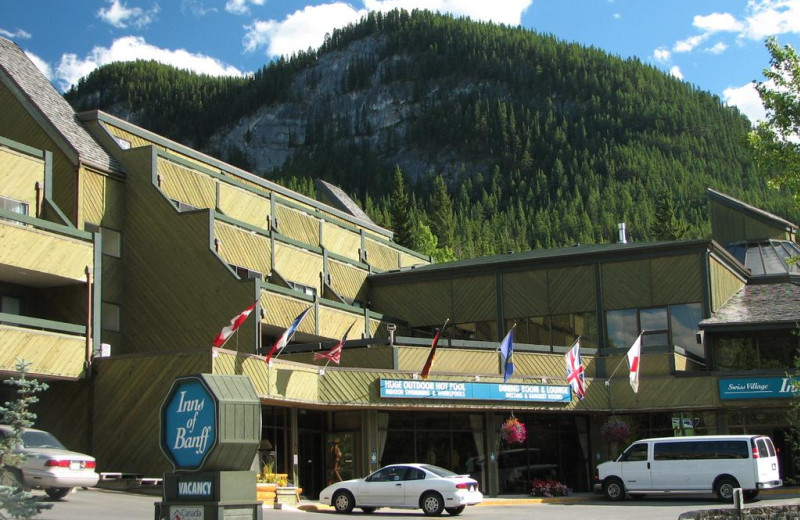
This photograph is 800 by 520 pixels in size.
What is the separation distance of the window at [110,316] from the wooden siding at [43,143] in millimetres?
3319

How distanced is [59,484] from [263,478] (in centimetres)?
766

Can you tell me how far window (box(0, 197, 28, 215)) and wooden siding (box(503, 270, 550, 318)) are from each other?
20549 millimetres

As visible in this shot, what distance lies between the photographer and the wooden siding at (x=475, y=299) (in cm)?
4278

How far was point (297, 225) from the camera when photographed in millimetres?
42344

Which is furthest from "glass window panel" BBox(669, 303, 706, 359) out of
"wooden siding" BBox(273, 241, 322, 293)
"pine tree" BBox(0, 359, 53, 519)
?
"pine tree" BBox(0, 359, 53, 519)

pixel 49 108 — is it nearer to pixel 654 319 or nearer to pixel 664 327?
pixel 654 319

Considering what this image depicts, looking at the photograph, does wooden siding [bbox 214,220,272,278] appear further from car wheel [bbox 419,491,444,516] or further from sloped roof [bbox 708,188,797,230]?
sloped roof [bbox 708,188,797,230]

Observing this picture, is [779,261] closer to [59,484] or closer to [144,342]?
[144,342]

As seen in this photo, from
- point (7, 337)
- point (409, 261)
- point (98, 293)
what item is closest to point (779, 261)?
point (409, 261)

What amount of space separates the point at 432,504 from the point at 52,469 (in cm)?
946

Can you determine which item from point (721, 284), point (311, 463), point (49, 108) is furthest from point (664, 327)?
point (49, 108)

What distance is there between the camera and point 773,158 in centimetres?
2127

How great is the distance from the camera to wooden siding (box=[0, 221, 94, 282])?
27938mm

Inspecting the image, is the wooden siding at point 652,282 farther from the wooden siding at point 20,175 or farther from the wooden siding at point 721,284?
the wooden siding at point 20,175
